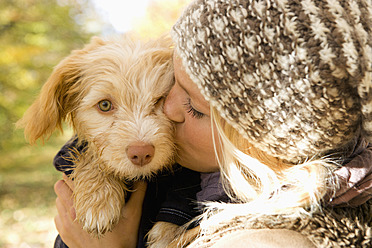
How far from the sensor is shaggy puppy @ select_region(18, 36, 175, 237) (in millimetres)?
2166

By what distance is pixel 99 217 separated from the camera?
2.40 m

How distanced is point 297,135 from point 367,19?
586 mm

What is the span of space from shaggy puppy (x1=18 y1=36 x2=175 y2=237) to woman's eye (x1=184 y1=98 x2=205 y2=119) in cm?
23

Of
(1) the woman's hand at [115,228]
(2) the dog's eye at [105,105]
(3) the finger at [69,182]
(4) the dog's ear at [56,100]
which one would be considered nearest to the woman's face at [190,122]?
(2) the dog's eye at [105,105]

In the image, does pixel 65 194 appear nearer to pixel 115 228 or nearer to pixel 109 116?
pixel 115 228

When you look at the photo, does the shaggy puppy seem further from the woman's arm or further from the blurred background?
the blurred background

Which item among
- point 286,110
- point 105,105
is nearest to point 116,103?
point 105,105

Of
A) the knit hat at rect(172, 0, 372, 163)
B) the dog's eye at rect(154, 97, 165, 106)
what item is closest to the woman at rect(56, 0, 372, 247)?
the knit hat at rect(172, 0, 372, 163)

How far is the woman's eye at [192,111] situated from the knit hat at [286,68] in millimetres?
233

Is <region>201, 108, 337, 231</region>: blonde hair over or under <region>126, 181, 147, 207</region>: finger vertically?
over

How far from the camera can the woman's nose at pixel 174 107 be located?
7.06 feet

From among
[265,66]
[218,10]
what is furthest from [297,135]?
[218,10]

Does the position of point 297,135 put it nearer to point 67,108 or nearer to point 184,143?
point 184,143

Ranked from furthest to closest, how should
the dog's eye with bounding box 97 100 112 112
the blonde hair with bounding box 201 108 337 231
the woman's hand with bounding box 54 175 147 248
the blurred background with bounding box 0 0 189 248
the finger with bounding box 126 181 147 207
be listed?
the blurred background with bounding box 0 0 189 248 < the finger with bounding box 126 181 147 207 < the woman's hand with bounding box 54 175 147 248 < the dog's eye with bounding box 97 100 112 112 < the blonde hair with bounding box 201 108 337 231
